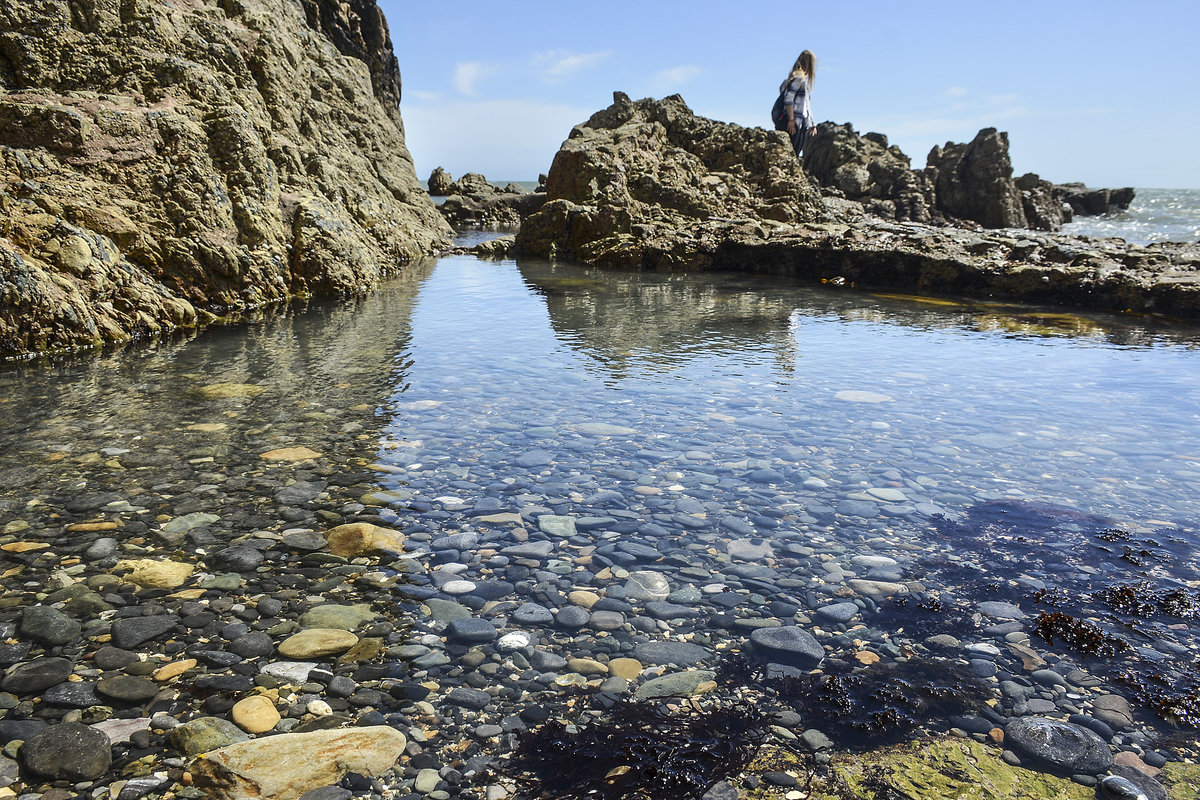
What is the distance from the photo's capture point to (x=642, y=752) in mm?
2258

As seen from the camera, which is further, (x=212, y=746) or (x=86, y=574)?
(x=86, y=574)

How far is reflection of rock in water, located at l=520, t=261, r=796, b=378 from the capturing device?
855cm

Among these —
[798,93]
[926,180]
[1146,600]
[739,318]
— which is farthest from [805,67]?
[1146,600]

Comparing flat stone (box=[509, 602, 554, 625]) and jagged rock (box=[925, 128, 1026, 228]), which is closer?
flat stone (box=[509, 602, 554, 625])

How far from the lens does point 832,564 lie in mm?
3457

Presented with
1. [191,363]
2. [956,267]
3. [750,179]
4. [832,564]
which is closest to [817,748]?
[832,564]

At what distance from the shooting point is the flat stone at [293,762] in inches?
80.0

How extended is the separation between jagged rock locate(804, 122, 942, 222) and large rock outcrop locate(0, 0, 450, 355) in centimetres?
2138

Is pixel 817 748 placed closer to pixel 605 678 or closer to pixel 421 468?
pixel 605 678

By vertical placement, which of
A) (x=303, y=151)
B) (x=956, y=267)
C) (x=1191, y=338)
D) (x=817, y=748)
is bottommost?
(x=817, y=748)

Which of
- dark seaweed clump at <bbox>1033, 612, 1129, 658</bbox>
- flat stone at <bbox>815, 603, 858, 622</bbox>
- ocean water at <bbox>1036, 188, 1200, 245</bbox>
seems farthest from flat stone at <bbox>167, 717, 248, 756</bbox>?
ocean water at <bbox>1036, 188, 1200, 245</bbox>

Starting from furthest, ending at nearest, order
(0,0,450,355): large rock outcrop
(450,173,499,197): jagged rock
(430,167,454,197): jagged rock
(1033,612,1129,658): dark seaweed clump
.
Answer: (430,167,454,197): jagged rock
(450,173,499,197): jagged rock
(0,0,450,355): large rock outcrop
(1033,612,1129,658): dark seaweed clump

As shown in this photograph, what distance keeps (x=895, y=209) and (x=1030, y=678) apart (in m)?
29.1

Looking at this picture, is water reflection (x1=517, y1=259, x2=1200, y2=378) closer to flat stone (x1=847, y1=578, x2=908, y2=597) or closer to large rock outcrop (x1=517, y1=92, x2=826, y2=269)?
large rock outcrop (x1=517, y1=92, x2=826, y2=269)
